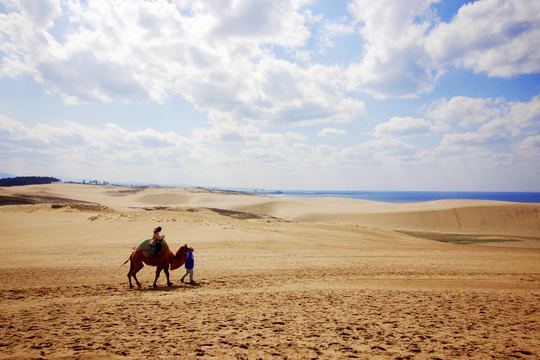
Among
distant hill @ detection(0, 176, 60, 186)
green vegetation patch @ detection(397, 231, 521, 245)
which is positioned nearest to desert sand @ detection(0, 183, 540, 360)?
green vegetation patch @ detection(397, 231, 521, 245)

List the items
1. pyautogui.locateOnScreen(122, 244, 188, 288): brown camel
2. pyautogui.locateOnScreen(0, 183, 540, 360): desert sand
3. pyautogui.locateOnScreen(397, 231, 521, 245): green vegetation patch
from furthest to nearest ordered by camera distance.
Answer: pyautogui.locateOnScreen(397, 231, 521, 245): green vegetation patch < pyautogui.locateOnScreen(122, 244, 188, 288): brown camel < pyautogui.locateOnScreen(0, 183, 540, 360): desert sand

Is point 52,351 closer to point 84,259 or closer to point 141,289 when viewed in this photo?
point 141,289

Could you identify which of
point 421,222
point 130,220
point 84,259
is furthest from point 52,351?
point 421,222

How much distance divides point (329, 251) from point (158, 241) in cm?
1065

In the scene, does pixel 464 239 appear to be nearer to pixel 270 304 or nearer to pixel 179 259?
pixel 270 304

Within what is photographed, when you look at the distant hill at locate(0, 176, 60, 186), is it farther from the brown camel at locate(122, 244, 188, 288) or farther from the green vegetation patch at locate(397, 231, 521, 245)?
the green vegetation patch at locate(397, 231, 521, 245)

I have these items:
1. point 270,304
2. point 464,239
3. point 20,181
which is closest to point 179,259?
point 270,304

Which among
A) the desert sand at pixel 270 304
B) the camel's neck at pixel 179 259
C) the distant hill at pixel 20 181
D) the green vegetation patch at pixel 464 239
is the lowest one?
the green vegetation patch at pixel 464 239

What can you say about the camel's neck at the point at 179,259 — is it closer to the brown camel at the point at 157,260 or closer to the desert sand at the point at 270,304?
the brown camel at the point at 157,260

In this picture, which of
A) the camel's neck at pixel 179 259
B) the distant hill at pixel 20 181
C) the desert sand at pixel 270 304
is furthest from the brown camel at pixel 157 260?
the distant hill at pixel 20 181

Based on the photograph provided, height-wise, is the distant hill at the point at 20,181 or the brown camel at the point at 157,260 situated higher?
the distant hill at the point at 20,181

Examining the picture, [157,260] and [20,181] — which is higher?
[20,181]

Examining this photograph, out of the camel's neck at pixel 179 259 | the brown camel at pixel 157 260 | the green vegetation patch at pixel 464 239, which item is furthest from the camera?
the green vegetation patch at pixel 464 239

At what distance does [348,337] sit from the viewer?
515cm
